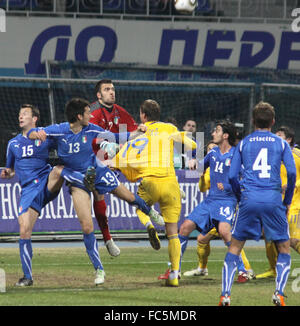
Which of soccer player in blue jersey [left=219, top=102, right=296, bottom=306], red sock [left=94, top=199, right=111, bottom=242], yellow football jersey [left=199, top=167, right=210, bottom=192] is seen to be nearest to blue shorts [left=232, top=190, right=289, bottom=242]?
soccer player in blue jersey [left=219, top=102, right=296, bottom=306]

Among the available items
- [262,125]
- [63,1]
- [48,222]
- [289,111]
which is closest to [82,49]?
[63,1]

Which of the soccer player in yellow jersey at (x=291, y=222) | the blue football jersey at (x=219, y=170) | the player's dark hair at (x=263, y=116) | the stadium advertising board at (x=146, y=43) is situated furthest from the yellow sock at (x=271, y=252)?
the stadium advertising board at (x=146, y=43)

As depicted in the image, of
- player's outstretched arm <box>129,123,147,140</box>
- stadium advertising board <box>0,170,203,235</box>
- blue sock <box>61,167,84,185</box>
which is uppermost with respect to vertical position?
player's outstretched arm <box>129,123,147,140</box>

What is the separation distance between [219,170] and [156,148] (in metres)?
1.09

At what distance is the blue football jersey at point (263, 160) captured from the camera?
748 centimetres

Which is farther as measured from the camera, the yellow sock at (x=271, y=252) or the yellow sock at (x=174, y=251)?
the yellow sock at (x=271, y=252)

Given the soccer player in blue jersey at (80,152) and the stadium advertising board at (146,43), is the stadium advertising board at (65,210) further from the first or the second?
the stadium advertising board at (146,43)

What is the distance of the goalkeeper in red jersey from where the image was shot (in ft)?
35.1

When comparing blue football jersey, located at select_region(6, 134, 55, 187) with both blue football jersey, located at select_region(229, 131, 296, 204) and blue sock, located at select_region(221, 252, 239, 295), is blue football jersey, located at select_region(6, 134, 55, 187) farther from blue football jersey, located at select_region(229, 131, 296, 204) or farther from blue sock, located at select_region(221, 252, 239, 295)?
blue sock, located at select_region(221, 252, 239, 295)

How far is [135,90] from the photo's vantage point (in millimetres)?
20609

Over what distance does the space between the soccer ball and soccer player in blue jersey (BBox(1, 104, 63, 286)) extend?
45.1 ft

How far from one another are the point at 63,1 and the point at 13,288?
1636cm

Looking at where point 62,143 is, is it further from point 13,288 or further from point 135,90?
point 135,90

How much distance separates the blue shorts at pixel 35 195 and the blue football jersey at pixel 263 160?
10.4 ft
